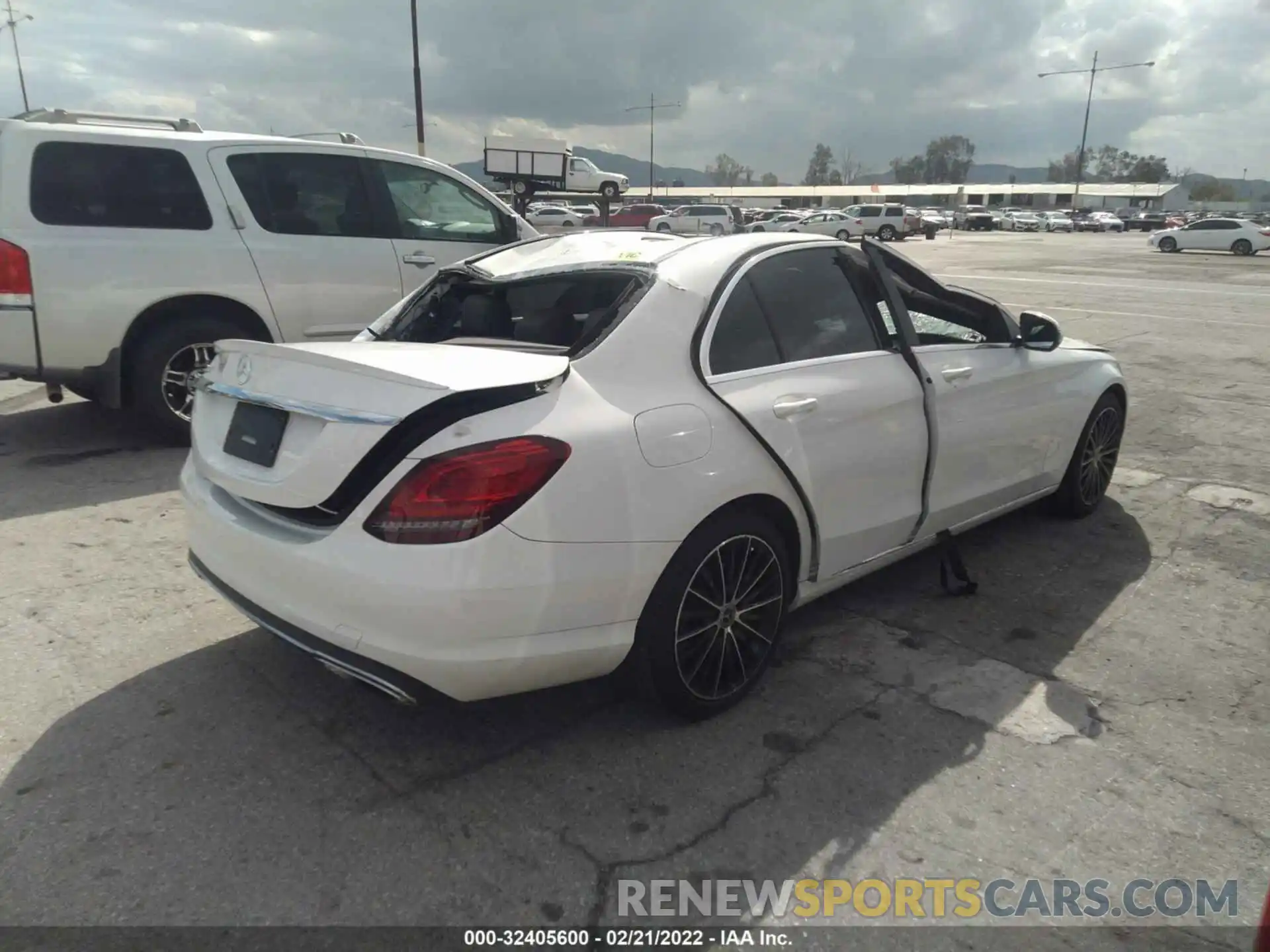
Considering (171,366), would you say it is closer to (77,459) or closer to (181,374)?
(181,374)

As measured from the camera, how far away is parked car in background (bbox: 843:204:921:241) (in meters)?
52.0

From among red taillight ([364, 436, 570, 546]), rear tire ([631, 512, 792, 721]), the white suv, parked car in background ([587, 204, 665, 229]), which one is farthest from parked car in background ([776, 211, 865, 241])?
red taillight ([364, 436, 570, 546])

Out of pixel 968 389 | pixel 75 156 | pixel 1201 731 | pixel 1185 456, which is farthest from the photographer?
pixel 1185 456

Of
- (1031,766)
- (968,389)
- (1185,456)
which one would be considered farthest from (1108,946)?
(1185,456)

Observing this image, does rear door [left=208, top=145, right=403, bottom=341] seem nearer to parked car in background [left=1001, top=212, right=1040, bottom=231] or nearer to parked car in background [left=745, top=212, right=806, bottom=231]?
parked car in background [left=745, top=212, right=806, bottom=231]

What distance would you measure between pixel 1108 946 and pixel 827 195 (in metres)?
121

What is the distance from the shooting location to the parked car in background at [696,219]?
41053mm

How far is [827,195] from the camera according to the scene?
115m

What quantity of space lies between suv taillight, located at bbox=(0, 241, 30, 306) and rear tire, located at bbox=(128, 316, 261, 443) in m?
0.69

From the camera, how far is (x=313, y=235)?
21.7ft

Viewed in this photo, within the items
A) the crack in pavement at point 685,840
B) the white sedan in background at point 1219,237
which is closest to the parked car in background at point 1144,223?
the white sedan in background at point 1219,237

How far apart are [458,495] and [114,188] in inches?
191

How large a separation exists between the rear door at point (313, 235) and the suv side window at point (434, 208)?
178mm

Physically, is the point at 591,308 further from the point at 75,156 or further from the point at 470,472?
the point at 75,156
